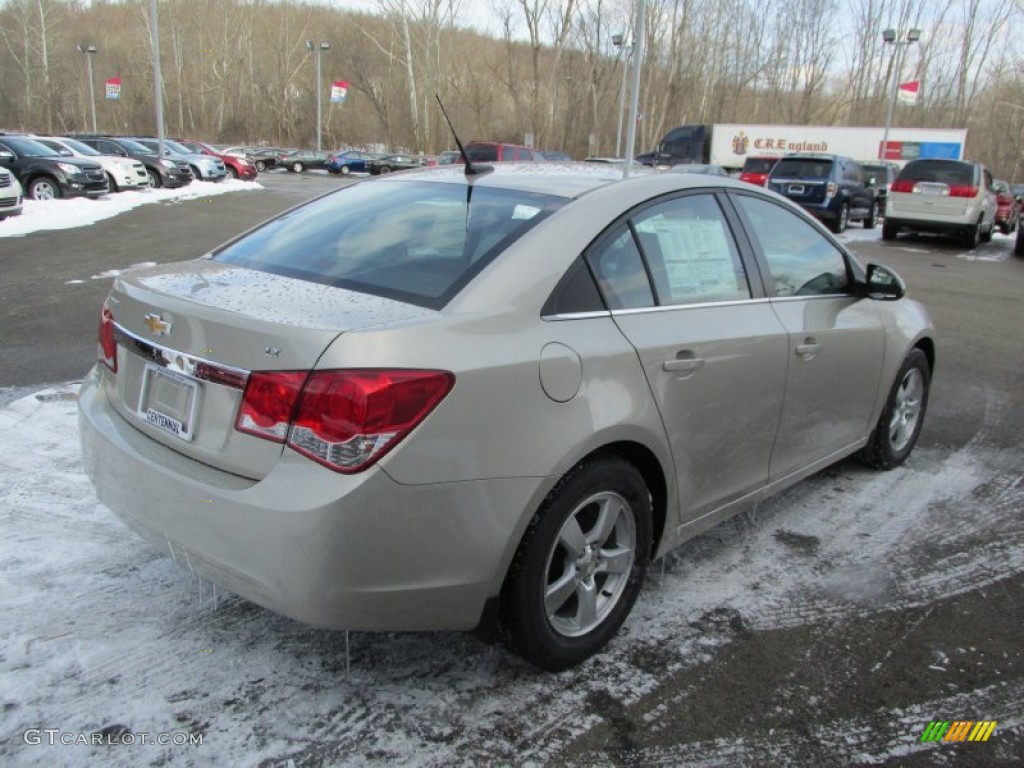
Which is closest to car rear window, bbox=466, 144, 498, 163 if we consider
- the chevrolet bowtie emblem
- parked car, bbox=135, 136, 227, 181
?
parked car, bbox=135, 136, 227, 181

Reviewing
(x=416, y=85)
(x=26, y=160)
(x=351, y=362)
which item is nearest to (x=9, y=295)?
(x=351, y=362)

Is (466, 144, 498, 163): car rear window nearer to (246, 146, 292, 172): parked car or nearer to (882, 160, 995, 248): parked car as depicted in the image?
(882, 160, 995, 248): parked car

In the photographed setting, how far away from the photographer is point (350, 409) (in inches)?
81.1

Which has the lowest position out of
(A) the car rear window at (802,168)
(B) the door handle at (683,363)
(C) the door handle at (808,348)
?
(C) the door handle at (808,348)

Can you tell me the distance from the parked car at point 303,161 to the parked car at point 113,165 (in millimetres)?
28018

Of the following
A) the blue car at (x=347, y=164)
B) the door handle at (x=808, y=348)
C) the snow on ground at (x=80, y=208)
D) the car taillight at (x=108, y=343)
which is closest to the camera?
the car taillight at (x=108, y=343)

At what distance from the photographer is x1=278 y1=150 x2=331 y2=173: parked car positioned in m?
50.5

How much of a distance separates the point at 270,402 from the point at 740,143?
130ft

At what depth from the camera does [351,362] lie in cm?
208

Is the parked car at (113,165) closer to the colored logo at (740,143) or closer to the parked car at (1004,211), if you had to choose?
the parked car at (1004,211)

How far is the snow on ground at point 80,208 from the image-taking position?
14.5m

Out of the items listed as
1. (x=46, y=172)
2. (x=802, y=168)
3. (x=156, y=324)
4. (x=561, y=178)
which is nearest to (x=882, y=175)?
(x=802, y=168)

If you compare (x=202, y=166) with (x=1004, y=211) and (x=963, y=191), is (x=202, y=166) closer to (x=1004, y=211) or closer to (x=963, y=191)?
(x=963, y=191)

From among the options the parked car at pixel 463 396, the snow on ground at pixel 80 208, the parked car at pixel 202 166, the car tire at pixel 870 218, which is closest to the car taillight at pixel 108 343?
the parked car at pixel 463 396
